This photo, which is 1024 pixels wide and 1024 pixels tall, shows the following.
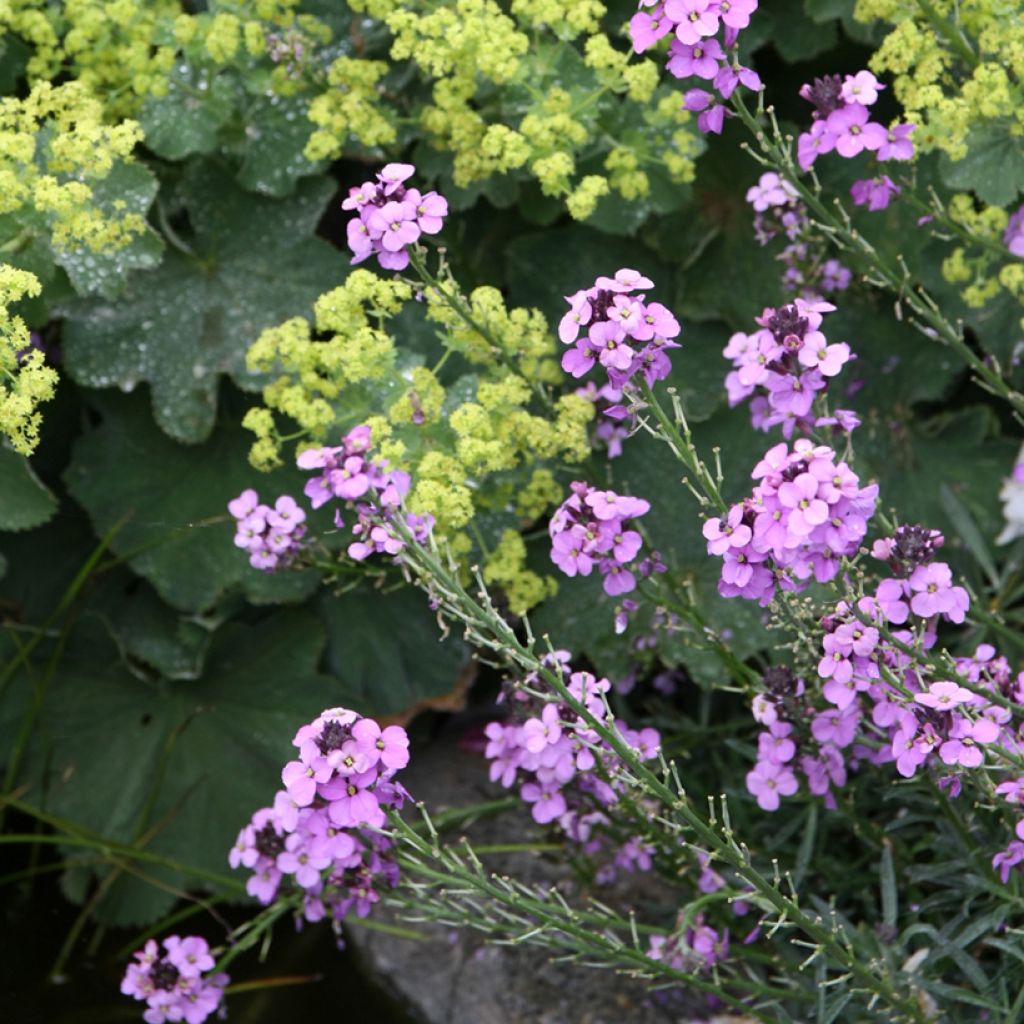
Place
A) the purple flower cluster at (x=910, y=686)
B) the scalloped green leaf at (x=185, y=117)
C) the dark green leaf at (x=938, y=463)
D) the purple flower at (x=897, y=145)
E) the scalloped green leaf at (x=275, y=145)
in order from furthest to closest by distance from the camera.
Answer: the dark green leaf at (x=938, y=463), the scalloped green leaf at (x=275, y=145), the scalloped green leaf at (x=185, y=117), the purple flower at (x=897, y=145), the purple flower cluster at (x=910, y=686)

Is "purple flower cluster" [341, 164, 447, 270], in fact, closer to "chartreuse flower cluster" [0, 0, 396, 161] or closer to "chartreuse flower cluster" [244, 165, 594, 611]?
"chartreuse flower cluster" [244, 165, 594, 611]

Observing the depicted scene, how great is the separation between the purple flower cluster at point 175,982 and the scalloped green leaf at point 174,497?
2.22 ft

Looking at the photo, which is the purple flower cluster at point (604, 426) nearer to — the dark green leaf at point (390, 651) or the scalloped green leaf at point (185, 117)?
the dark green leaf at point (390, 651)

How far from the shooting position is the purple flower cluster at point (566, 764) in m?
1.56

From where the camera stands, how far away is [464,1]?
194 centimetres

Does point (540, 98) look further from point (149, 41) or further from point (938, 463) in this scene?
point (938, 463)

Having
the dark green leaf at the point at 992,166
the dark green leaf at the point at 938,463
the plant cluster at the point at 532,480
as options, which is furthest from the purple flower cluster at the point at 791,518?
the dark green leaf at the point at 938,463

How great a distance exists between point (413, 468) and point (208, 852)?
899 millimetres

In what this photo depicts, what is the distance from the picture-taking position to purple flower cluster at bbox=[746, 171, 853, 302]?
1.89m

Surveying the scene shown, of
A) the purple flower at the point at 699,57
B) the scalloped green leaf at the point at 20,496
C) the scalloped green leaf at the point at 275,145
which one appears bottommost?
the scalloped green leaf at the point at 20,496

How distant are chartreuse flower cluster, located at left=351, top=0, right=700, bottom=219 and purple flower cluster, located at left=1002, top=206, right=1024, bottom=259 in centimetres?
44

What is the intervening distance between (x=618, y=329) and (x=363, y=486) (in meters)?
0.34

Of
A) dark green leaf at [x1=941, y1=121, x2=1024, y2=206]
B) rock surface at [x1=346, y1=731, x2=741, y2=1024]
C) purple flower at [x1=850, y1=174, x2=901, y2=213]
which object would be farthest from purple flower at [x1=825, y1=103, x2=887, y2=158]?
rock surface at [x1=346, y1=731, x2=741, y2=1024]

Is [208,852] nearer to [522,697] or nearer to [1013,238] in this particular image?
[522,697]
